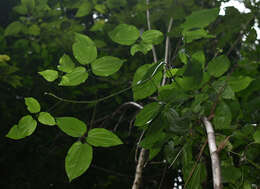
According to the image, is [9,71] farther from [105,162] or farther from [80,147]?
[80,147]

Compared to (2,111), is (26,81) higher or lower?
higher

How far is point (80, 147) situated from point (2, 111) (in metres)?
1.29

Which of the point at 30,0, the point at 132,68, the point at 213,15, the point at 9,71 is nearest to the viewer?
the point at 213,15

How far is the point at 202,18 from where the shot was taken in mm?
470

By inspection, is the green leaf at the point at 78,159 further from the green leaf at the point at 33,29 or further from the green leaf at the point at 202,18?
the green leaf at the point at 33,29

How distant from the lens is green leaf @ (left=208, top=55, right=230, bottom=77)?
1.96 ft

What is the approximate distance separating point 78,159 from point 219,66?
364 millimetres

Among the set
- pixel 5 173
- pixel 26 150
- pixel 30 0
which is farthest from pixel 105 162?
pixel 30 0

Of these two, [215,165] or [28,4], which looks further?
[28,4]

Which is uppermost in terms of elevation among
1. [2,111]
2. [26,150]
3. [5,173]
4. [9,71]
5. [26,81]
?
[9,71]

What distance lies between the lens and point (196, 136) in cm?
71

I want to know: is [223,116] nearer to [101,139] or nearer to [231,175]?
[231,175]

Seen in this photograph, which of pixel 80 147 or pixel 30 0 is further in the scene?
pixel 30 0

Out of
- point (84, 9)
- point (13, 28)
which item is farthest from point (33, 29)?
point (84, 9)
